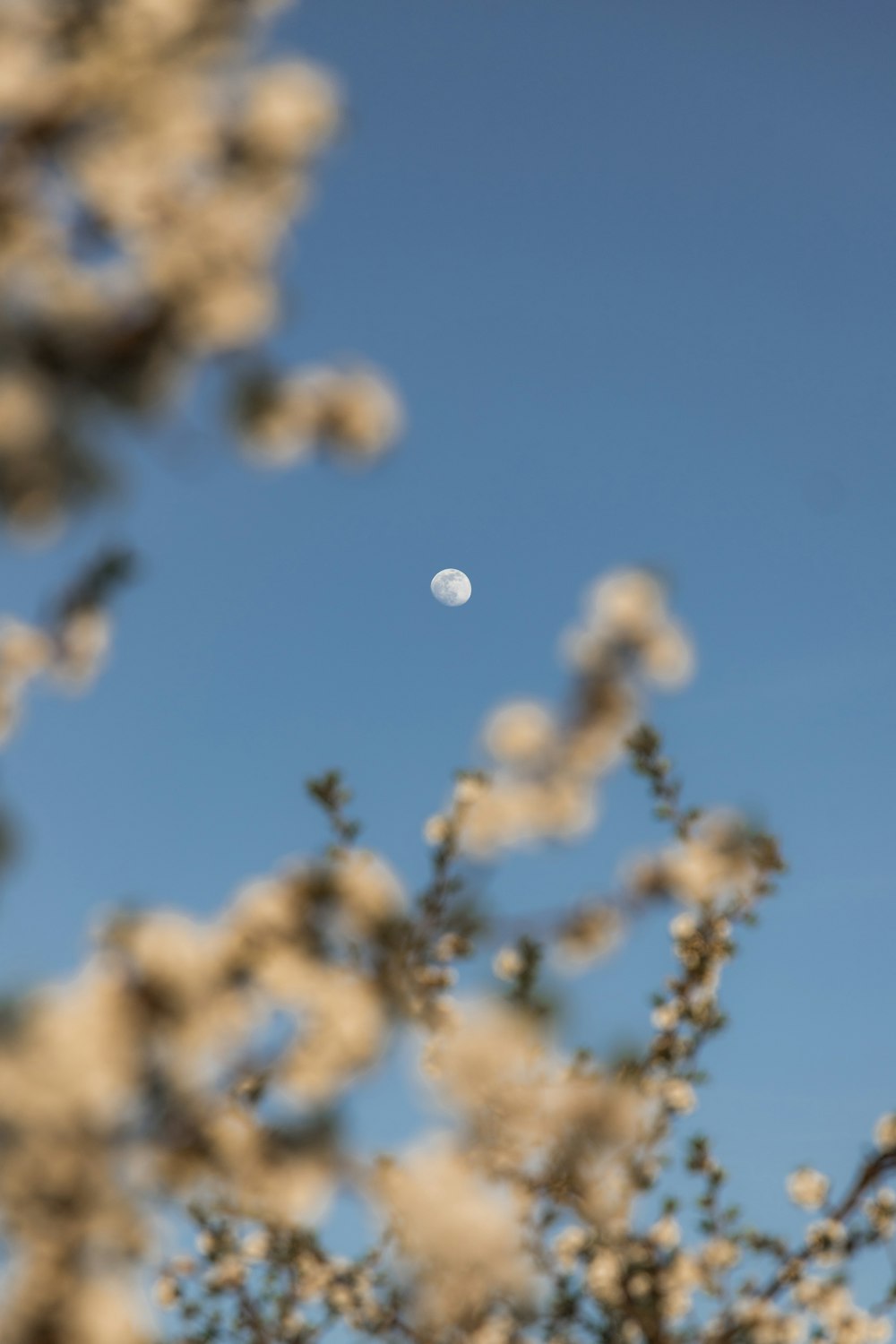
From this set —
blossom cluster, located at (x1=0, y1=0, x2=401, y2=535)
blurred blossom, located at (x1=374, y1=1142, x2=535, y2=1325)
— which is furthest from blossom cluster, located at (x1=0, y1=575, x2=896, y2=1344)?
blossom cluster, located at (x1=0, y1=0, x2=401, y2=535)

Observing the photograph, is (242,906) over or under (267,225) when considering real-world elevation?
under

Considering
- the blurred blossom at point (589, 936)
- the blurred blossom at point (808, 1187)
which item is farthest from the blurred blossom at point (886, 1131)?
the blurred blossom at point (589, 936)

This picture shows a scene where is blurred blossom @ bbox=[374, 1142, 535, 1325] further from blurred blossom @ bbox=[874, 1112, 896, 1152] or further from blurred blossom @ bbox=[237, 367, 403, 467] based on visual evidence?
blurred blossom @ bbox=[874, 1112, 896, 1152]

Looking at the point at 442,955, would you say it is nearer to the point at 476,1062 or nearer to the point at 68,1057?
the point at 476,1062

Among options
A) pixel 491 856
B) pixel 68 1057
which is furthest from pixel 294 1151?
pixel 491 856

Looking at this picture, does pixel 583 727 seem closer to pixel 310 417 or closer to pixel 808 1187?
pixel 310 417

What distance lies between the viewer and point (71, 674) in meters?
3.63

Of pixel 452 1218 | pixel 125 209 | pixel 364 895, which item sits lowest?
pixel 452 1218

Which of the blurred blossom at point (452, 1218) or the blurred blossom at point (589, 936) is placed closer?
the blurred blossom at point (452, 1218)

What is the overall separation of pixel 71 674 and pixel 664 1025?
14.3 ft

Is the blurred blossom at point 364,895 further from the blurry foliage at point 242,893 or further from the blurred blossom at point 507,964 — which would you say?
the blurred blossom at point 507,964

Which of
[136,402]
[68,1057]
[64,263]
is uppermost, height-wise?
[64,263]

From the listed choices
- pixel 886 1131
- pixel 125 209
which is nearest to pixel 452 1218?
pixel 125 209

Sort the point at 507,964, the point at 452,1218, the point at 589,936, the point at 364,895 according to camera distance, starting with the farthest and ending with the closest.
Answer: the point at 507,964, the point at 589,936, the point at 364,895, the point at 452,1218
